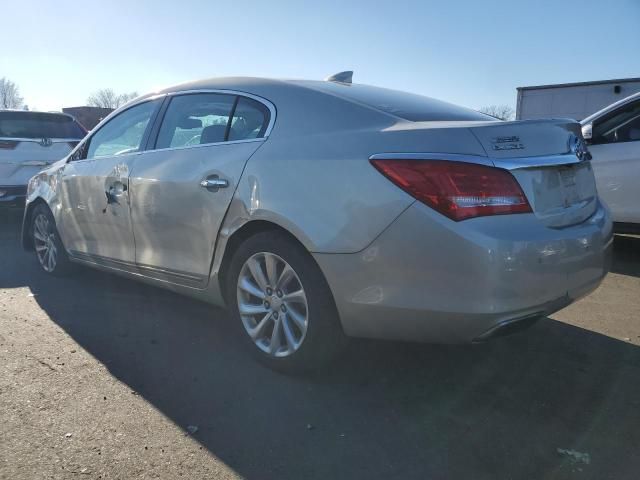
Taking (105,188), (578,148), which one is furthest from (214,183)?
(578,148)

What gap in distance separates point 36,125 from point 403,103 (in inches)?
286

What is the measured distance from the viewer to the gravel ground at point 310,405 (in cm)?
245

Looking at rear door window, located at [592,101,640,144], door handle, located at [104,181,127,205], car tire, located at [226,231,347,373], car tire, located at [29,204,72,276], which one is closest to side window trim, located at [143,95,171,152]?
door handle, located at [104,181,127,205]

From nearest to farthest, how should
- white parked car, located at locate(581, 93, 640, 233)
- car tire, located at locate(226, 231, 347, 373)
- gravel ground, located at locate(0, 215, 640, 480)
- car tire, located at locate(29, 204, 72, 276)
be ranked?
gravel ground, located at locate(0, 215, 640, 480) < car tire, located at locate(226, 231, 347, 373) < car tire, located at locate(29, 204, 72, 276) < white parked car, located at locate(581, 93, 640, 233)

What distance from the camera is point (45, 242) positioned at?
5.54m

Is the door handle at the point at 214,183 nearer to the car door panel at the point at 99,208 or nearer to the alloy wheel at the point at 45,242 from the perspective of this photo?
the car door panel at the point at 99,208

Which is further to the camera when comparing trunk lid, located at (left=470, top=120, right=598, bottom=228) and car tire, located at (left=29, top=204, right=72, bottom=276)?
car tire, located at (left=29, top=204, right=72, bottom=276)

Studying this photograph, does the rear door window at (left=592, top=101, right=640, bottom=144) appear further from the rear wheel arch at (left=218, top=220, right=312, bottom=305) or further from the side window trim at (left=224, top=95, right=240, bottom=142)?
the rear wheel arch at (left=218, top=220, right=312, bottom=305)

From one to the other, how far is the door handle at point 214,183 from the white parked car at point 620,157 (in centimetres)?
416

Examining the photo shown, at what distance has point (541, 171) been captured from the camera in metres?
2.79

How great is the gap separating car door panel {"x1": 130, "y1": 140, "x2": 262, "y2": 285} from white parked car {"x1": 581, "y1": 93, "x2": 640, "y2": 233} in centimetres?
413

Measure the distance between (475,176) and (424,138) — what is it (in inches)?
12.3

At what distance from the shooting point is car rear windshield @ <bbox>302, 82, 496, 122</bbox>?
3.11m

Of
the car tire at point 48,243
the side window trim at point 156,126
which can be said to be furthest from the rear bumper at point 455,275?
the car tire at point 48,243
